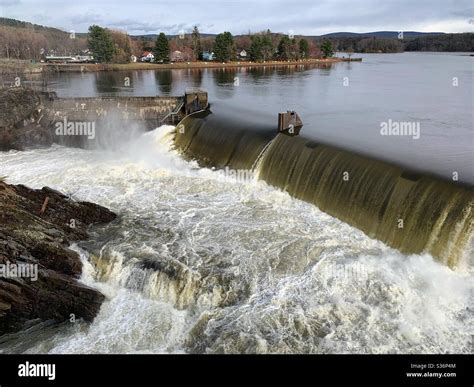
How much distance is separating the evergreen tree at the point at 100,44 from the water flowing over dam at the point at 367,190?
7791 cm

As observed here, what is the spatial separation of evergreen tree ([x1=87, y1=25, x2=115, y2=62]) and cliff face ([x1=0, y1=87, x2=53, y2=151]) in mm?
62311

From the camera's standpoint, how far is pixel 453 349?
10.0 metres

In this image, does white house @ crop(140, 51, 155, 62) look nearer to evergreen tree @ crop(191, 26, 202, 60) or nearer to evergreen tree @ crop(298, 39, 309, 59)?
evergreen tree @ crop(191, 26, 202, 60)

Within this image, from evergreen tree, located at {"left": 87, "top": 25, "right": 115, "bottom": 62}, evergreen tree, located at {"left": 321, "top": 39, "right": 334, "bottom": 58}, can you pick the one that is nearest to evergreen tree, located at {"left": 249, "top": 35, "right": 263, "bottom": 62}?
evergreen tree, located at {"left": 321, "top": 39, "right": 334, "bottom": 58}

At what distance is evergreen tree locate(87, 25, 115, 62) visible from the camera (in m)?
91.1

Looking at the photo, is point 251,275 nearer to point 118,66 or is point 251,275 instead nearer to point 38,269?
point 38,269

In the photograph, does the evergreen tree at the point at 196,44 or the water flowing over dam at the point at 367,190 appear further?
the evergreen tree at the point at 196,44

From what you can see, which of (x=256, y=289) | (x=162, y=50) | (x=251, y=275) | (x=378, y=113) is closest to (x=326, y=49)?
(x=162, y=50)

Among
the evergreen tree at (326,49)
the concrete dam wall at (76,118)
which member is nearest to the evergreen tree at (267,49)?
the evergreen tree at (326,49)

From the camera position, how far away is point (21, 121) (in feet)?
106

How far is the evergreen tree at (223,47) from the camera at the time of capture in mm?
96312

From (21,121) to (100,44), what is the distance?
2594 inches

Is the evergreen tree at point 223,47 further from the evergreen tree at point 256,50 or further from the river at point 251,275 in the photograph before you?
the river at point 251,275

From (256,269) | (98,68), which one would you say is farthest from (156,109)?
(98,68)
